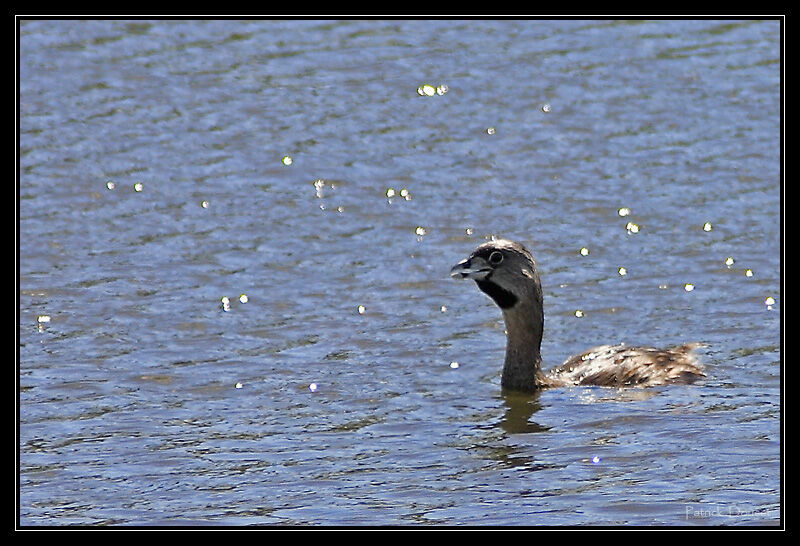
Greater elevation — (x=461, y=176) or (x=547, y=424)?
(x=461, y=176)

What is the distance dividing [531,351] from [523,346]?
0.09 meters

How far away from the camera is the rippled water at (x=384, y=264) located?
12633mm

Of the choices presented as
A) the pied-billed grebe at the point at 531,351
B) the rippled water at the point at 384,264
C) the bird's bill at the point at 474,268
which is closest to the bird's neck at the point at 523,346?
the pied-billed grebe at the point at 531,351

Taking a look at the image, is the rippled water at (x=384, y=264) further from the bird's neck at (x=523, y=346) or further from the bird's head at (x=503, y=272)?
the bird's head at (x=503, y=272)

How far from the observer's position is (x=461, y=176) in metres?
21.4

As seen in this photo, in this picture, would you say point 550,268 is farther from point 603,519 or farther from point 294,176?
point 603,519

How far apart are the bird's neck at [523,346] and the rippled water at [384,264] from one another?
0.65ft

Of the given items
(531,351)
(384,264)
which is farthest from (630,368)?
(384,264)

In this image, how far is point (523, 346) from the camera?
15375 millimetres

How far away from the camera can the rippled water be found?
12.6 meters

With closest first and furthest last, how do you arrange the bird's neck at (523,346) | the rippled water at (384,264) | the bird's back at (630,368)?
the rippled water at (384,264) → the bird's back at (630,368) → the bird's neck at (523,346)
